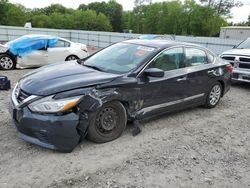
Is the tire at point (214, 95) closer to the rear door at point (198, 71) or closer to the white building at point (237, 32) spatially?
the rear door at point (198, 71)

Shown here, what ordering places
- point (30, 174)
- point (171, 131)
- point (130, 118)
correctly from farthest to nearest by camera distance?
point (171, 131) < point (130, 118) < point (30, 174)

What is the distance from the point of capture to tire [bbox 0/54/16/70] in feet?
30.3

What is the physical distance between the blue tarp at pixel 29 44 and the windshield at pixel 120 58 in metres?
5.37

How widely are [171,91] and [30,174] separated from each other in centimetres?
272

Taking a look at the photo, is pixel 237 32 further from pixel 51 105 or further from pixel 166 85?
pixel 51 105

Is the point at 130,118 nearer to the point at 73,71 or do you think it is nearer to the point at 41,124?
the point at 73,71

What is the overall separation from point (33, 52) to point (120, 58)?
600cm

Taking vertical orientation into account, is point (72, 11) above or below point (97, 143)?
above

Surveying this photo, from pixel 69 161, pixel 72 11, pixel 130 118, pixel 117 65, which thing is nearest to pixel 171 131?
pixel 130 118

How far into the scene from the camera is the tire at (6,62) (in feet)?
30.3

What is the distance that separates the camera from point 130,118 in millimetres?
4254

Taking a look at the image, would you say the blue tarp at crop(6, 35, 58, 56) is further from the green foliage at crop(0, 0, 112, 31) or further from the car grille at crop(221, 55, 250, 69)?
the green foliage at crop(0, 0, 112, 31)

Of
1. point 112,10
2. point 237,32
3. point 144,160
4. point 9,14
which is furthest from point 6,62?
point 112,10

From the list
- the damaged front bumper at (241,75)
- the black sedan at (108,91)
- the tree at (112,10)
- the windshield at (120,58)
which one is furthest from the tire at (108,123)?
the tree at (112,10)
